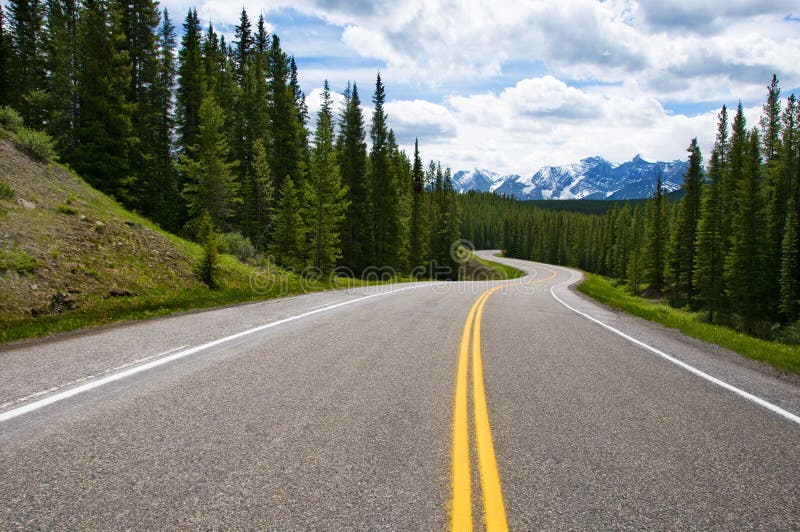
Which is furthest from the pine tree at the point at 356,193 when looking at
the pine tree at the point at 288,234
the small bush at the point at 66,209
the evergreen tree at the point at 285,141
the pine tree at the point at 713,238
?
the pine tree at the point at 713,238

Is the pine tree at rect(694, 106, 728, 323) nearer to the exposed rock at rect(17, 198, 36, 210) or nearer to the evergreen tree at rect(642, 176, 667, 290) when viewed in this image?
the evergreen tree at rect(642, 176, 667, 290)

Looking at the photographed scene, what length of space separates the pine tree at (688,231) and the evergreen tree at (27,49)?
209 feet

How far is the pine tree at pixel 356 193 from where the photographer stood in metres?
40.8

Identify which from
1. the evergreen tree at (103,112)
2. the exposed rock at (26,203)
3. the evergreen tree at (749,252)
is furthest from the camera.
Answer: the evergreen tree at (749,252)

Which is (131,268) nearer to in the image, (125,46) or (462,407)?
(462,407)

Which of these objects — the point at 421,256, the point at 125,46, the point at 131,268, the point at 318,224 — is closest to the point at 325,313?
the point at 131,268

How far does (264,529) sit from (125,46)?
3680 centimetres

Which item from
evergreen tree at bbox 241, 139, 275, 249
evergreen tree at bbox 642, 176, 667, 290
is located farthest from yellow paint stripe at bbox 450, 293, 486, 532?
evergreen tree at bbox 642, 176, 667, 290

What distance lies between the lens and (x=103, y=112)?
2392cm

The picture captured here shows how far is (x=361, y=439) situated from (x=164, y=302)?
31.3 feet

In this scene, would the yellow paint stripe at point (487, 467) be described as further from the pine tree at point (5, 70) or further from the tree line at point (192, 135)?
the pine tree at point (5, 70)

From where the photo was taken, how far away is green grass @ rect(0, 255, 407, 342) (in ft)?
26.0

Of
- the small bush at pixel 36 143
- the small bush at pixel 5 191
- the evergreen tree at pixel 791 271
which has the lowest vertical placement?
the evergreen tree at pixel 791 271

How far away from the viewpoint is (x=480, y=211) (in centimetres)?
16112
